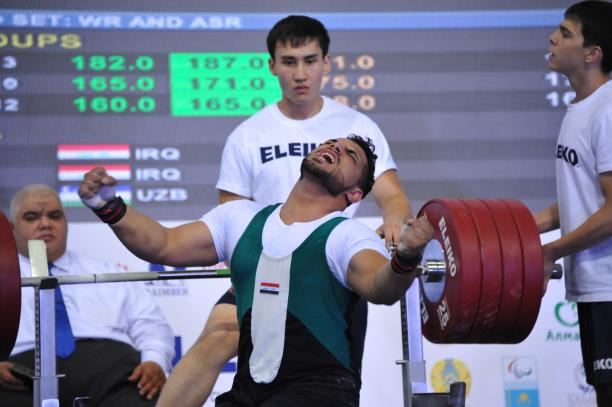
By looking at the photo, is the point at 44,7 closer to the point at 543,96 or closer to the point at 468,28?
the point at 468,28

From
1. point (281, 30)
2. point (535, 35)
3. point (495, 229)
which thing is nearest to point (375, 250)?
point (495, 229)

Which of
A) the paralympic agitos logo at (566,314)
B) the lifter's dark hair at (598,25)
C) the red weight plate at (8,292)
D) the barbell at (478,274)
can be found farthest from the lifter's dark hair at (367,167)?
the paralympic agitos logo at (566,314)

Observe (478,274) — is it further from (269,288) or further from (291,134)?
(291,134)

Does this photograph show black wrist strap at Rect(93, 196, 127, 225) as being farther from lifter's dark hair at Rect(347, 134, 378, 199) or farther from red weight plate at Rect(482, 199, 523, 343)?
red weight plate at Rect(482, 199, 523, 343)

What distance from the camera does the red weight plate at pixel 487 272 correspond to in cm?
293

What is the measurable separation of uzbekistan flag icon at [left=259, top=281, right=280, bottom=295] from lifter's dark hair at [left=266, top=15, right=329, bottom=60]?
1065 mm

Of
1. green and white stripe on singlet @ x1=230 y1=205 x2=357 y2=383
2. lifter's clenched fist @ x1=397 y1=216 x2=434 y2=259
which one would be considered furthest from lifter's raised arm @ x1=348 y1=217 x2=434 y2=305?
green and white stripe on singlet @ x1=230 y1=205 x2=357 y2=383

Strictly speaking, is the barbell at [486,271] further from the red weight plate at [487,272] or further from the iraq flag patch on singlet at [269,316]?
the iraq flag patch on singlet at [269,316]

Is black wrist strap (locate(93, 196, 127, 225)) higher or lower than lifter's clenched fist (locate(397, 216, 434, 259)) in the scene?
higher

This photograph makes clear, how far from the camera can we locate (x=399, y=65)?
504 cm

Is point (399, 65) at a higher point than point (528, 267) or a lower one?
higher

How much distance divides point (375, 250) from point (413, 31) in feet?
8.00

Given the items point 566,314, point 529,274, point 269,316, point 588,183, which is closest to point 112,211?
point 269,316

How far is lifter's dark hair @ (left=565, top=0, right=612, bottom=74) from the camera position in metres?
3.45
